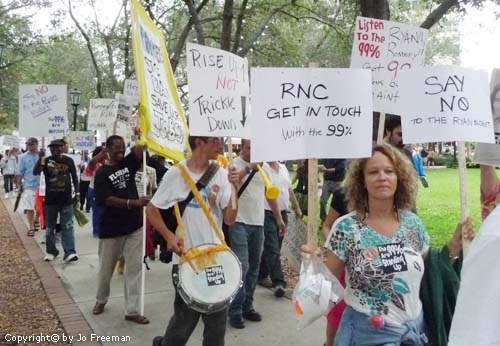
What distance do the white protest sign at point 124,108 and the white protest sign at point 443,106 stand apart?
670 centimetres

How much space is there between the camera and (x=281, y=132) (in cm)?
285

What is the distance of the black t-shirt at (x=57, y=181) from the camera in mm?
7746

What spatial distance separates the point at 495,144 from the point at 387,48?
6.54 feet

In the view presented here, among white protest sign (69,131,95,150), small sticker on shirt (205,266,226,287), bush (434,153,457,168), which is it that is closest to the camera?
small sticker on shirt (205,266,226,287)

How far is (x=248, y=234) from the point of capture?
5133mm

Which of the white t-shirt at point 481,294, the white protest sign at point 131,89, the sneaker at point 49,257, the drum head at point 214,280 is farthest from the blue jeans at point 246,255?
the white protest sign at point 131,89

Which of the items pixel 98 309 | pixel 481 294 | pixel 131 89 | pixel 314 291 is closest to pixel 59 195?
pixel 131 89

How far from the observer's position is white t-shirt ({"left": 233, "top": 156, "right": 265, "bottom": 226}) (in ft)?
16.8

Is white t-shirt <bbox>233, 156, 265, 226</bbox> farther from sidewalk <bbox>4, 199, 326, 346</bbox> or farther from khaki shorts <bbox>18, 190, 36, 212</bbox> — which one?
khaki shorts <bbox>18, 190, 36, 212</bbox>

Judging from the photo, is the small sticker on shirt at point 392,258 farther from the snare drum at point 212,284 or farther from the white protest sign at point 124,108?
the white protest sign at point 124,108

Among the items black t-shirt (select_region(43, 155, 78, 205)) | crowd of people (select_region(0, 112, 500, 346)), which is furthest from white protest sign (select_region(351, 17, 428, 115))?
black t-shirt (select_region(43, 155, 78, 205))

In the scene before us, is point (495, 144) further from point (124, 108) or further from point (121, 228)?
point (124, 108)

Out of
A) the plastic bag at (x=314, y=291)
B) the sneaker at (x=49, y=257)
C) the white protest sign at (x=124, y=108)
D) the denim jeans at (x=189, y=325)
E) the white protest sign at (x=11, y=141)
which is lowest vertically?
the sneaker at (x=49, y=257)

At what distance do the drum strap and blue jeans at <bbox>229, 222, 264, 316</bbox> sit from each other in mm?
1253
